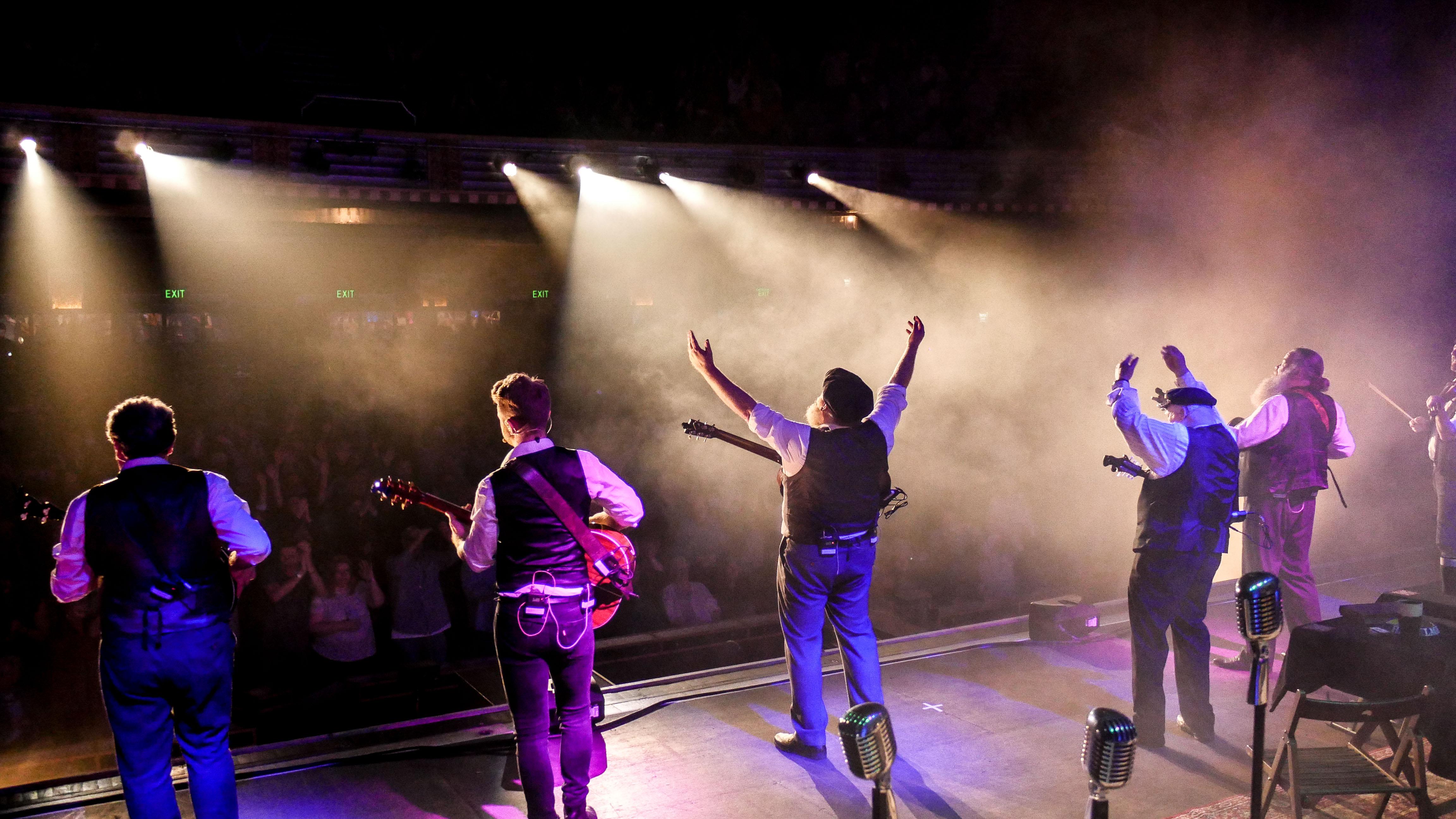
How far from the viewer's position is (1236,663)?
5.17m

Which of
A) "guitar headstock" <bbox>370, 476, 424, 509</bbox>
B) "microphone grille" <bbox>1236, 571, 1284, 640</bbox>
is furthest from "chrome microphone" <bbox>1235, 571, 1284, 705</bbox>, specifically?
"guitar headstock" <bbox>370, 476, 424, 509</bbox>

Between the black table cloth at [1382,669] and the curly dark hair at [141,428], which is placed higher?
the curly dark hair at [141,428]

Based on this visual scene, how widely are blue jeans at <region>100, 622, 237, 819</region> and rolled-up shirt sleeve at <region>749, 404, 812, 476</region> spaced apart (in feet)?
6.65

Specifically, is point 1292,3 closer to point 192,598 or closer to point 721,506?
point 721,506

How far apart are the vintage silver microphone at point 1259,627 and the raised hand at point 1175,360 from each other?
1.86m

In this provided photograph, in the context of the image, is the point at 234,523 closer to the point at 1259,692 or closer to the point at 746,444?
the point at 746,444

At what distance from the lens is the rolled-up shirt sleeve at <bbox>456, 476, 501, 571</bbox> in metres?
3.05

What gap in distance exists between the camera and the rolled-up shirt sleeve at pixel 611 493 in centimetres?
316

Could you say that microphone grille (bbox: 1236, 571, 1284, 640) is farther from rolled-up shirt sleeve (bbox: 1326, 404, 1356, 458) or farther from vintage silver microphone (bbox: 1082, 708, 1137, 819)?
rolled-up shirt sleeve (bbox: 1326, 404, 1356, 458)

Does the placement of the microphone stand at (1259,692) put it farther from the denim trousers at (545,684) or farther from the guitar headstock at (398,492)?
the guitar headstock at (398,492)

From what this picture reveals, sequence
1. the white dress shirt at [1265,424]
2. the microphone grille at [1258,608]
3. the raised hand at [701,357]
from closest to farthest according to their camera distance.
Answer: the microphone grille at [1258,608], the raised hand at [701,357], the white dress shirt at [1265,424]

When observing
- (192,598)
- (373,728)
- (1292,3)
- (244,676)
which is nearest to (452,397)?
(244,676)

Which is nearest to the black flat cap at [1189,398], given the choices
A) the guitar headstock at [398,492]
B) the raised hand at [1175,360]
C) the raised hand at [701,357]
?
the raised hand at [1175,360]

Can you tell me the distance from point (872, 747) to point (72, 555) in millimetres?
2623
